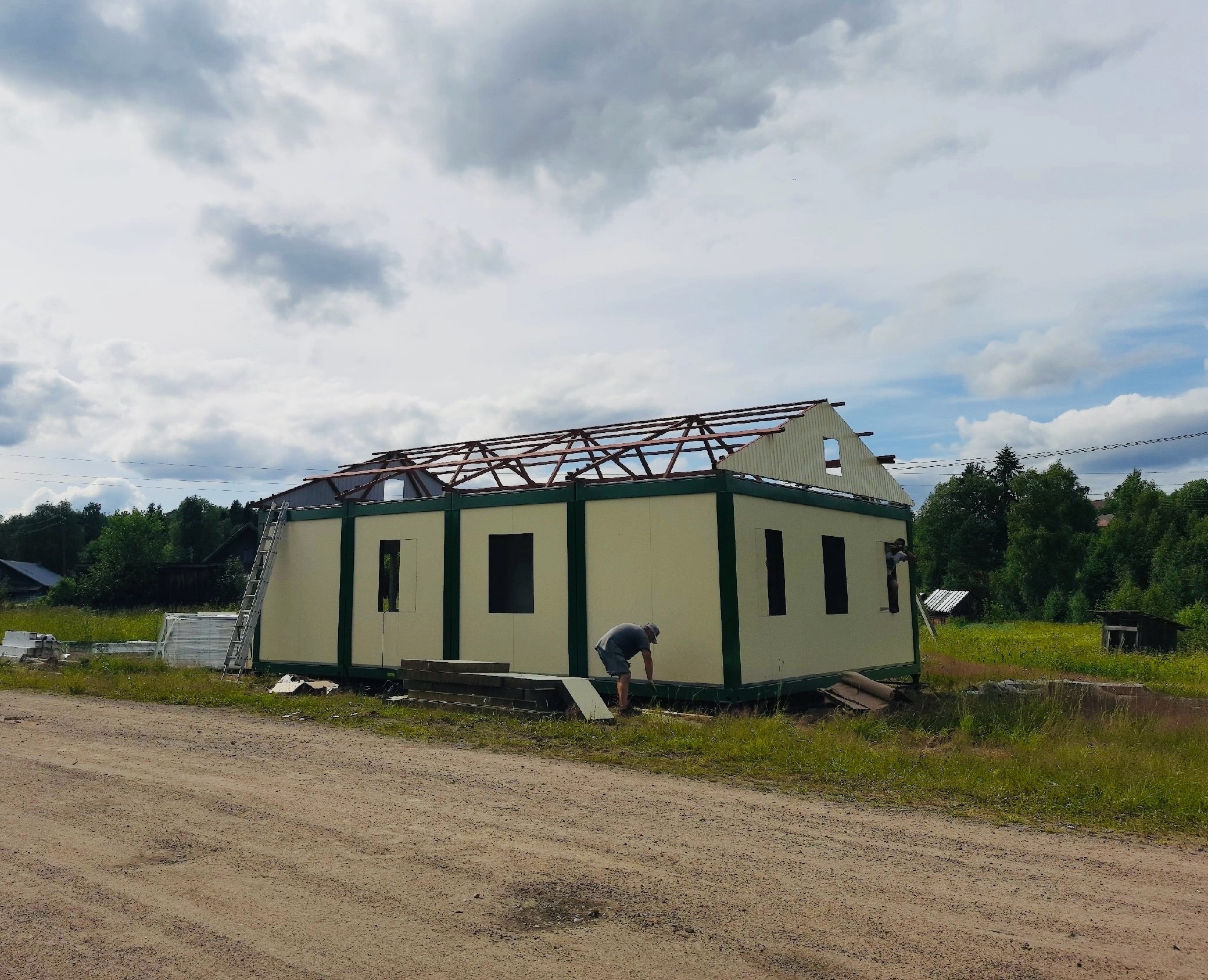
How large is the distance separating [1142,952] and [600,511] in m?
10.5

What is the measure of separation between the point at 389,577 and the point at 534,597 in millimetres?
3771

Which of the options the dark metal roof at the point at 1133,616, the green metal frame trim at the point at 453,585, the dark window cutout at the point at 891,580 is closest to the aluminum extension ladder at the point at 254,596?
the green metal frame trim at the point at 453,585

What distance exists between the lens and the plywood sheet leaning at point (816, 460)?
14.1 meters

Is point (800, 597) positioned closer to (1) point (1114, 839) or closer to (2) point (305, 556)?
(1) point (1114, 839)

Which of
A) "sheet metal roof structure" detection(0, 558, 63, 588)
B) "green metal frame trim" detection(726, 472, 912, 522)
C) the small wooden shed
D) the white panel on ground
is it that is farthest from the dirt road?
"sheet metal roof structure" detection(0, 558, 63, 588)

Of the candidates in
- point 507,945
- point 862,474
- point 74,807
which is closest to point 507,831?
point 507,945

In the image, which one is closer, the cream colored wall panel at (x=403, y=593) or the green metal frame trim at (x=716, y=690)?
the green metal frame trim at (x=716, y=690)

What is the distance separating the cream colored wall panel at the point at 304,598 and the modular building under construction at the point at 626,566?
41 mm

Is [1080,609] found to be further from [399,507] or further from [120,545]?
[120,545]

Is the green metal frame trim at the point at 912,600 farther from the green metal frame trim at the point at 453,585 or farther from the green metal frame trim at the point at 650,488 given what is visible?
the green metal frame trim at the point at 453,585

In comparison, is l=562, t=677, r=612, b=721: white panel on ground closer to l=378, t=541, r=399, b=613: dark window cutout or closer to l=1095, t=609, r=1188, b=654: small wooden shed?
l=378, t=541, r=399, b=613: dark window cutout

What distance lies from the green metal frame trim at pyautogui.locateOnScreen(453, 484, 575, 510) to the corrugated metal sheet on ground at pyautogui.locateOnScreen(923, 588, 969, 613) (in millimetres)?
39472

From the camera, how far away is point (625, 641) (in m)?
13.1

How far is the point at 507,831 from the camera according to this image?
6656mm
